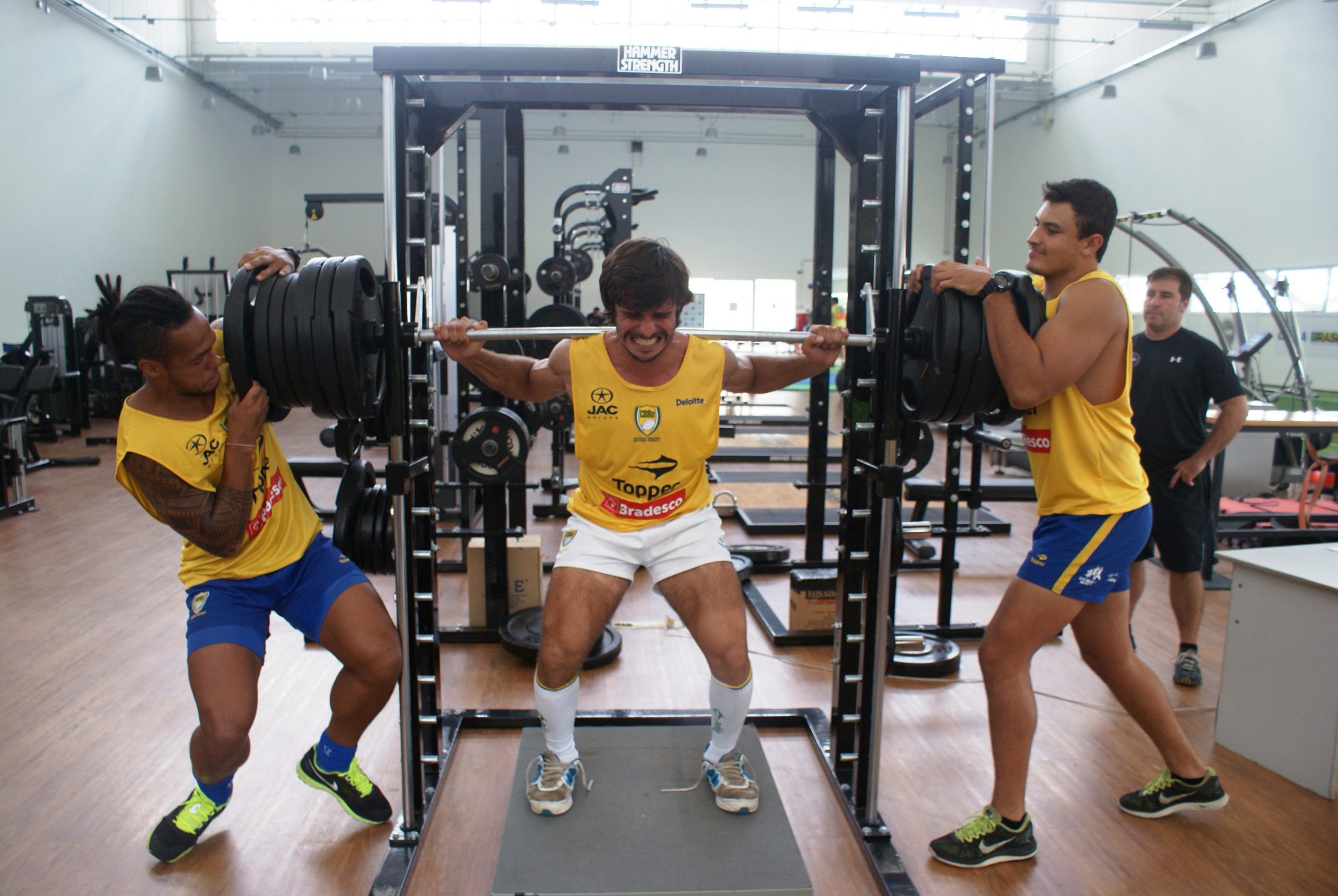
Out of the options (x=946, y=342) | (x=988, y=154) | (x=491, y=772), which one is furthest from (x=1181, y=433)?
(x=491, y=772)

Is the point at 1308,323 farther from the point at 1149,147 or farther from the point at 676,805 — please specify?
the point at 676,805

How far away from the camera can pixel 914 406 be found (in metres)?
1.99

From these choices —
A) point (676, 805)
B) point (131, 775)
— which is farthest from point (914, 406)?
point (131, 775)

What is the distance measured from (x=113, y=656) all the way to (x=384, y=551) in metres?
1.68

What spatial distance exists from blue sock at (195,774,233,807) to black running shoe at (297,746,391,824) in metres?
0.15

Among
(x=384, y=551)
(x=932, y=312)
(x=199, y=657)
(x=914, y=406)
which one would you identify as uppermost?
(x=932, y=312)

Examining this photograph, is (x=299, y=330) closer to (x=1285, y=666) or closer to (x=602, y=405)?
(x=602, y=405)

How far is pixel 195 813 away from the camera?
195 cm

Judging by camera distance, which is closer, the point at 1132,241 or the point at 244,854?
the point at 244,854

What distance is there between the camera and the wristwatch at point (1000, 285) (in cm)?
179

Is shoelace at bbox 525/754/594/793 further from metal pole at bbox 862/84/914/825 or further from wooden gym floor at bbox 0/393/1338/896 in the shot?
metal pole at bbox 862/84/914/825

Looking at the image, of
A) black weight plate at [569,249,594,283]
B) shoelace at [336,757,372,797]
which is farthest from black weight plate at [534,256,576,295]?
shoelace at [336,757,372,797]

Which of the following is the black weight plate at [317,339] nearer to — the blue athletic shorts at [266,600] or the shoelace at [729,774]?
the blue athletic shorts at [266,600]

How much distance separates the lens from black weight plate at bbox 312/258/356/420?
1745 mm
